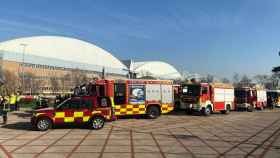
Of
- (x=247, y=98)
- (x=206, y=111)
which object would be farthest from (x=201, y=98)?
(x=247, y=98)

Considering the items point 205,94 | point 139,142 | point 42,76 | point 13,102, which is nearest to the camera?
point 139,142

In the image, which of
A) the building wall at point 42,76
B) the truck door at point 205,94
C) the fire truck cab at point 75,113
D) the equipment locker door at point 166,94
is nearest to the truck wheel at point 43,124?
the fire truck cab at point 75,113

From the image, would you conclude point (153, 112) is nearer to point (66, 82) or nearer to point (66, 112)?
point (66, 112)

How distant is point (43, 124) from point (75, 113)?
1.59 m

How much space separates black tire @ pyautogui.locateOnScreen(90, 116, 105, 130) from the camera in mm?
16578

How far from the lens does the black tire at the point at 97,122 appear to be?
653 inches

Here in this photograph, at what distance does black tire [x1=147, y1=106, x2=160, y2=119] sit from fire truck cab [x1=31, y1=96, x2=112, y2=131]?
5.60m

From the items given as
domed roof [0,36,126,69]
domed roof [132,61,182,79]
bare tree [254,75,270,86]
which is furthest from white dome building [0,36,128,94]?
bare tree [254,75,270,86]

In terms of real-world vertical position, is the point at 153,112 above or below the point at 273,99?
below

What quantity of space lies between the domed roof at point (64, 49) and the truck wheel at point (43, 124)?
98.1m

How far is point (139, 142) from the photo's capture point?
13.0 metres

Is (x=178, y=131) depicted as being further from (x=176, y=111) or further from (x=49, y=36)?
(x=49, y=36)

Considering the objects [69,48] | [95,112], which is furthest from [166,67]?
[95,112]

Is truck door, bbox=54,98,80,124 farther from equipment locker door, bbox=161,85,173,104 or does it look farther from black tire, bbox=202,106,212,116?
black tire, bbox=202,106,212,116
